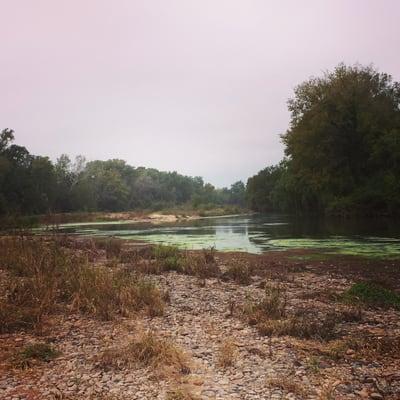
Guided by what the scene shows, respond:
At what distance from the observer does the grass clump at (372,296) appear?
10.8 metres

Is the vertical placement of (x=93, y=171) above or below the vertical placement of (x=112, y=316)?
above

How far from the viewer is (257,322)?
923 cm

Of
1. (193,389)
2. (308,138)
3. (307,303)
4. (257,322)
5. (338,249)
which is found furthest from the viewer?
(308,138)

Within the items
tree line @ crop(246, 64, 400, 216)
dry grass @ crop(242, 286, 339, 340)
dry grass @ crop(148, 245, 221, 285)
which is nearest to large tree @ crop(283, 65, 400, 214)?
tree line @ crop(246, 64, 400, 216)

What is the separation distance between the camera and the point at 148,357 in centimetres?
721

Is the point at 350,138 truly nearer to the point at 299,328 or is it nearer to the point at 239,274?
the point at 239,274

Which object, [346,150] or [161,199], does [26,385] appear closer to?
[346,150]

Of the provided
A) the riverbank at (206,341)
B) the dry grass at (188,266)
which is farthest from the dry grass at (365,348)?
the dry grass at (188,266)

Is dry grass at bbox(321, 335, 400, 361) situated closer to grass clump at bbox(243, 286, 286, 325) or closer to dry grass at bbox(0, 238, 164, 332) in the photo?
grass clump at bbox(243, 286, 286, 325)

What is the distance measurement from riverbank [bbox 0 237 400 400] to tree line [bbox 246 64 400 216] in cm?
3694

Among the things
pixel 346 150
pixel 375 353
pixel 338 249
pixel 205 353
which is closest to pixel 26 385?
pixel 205 353

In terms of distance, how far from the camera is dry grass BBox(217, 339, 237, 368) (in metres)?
7.03

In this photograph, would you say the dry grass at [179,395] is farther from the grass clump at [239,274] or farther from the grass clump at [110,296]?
the grass clump at [239,274]

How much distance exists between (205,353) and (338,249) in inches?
681
